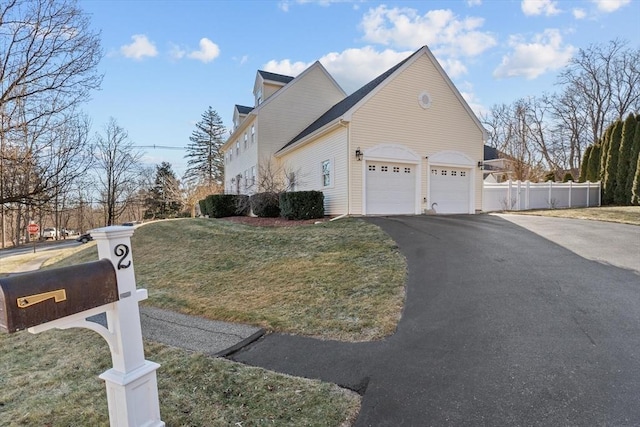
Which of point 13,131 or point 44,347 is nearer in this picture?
point 44,347

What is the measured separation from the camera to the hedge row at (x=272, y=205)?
1284cm

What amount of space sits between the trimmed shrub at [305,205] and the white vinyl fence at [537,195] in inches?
385

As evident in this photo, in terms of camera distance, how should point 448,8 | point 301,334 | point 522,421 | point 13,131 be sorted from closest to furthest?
1. point 522,421
2. point 301,334
3. point 13,131
4. point 448,8

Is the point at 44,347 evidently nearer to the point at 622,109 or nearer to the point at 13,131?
the point at 13,131

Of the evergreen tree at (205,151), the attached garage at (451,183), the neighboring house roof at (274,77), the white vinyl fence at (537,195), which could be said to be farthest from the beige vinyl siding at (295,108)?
the evergreen tree at (205,151)

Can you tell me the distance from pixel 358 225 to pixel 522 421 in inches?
315

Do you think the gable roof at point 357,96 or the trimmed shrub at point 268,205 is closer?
the gable roof at point 357,96

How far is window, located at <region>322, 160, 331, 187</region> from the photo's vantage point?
13844 millimetres

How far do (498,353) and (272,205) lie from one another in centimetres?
1240

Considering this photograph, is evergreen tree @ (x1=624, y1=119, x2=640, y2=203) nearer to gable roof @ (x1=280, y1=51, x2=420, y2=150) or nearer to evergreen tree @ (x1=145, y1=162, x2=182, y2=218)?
gable roof @ (x1=280, y1=51, x2=420, y2=150)

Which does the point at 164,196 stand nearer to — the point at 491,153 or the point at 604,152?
the point at 491,153

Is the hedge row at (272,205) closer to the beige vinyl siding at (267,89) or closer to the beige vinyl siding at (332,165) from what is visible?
the beige vinyl siding at (332,165)

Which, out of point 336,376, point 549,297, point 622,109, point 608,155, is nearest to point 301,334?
point 336,376

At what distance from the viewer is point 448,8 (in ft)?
37.3
